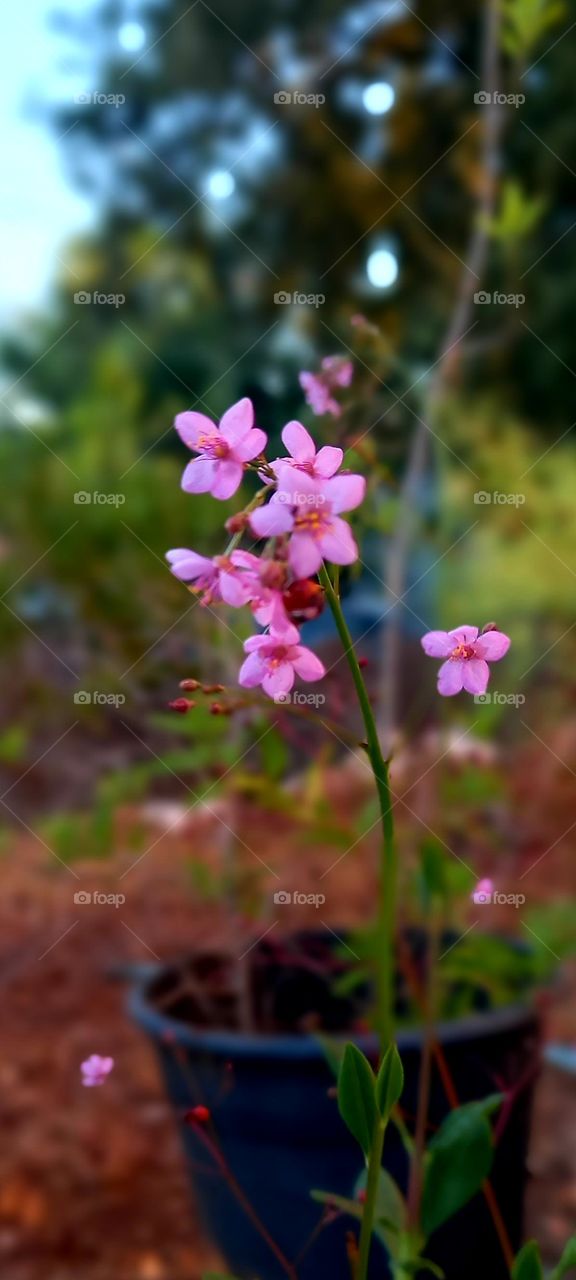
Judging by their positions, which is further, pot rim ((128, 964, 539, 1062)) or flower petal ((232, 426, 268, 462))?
pot rim ((128, 964, 539, 1062))

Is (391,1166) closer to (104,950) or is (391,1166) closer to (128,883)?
(104,950)

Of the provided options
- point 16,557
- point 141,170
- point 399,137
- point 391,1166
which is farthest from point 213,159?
point 391,1166

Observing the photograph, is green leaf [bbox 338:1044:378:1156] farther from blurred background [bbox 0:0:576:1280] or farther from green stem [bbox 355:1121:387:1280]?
blurred background [bbox 0:0:576:1280]

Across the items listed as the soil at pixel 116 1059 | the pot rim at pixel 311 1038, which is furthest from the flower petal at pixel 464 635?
the soil at pixel 116 1059

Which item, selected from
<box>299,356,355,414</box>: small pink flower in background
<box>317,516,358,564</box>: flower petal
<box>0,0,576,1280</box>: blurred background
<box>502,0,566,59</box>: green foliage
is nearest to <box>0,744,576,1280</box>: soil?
<box>0,0,576,1280</box>: blurred background

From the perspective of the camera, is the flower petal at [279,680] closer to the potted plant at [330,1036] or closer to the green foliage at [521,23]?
the potted plant at [330,1036]

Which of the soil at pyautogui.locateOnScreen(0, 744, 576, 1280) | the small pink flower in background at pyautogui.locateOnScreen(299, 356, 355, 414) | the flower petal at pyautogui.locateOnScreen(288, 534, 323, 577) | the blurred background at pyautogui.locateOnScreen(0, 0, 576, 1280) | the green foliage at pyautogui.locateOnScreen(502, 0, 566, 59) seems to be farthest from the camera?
the blurred background at pyautogui.locateOnScreen(0, 0, 576, 1280)
